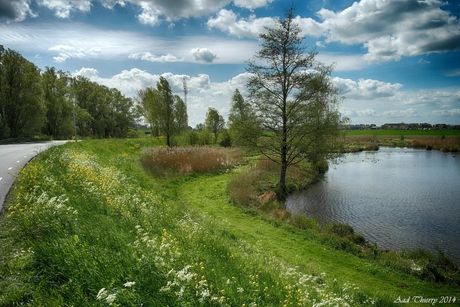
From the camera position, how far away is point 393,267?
31.8 feet

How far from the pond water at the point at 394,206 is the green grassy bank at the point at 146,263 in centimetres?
389

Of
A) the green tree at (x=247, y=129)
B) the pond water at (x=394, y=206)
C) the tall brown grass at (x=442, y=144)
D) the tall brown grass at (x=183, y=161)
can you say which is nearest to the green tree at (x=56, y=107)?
the tall brown grass at (x=183, y=161)

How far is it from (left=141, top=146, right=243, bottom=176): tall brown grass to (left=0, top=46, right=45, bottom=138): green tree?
959 inches

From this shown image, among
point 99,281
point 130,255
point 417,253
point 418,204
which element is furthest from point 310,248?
point 418,204

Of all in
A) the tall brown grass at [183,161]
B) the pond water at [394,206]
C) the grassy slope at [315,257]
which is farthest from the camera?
the tall brown grass at [183,161]

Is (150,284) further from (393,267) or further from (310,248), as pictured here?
(393,267)

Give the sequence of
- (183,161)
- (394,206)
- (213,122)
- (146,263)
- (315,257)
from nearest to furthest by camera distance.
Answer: (146,263) → (315,257) → (394,206) → (183,161) → (213,122)

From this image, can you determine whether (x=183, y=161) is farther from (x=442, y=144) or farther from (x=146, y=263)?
(x=442, y=144)

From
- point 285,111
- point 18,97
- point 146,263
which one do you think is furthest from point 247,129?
point 18,97

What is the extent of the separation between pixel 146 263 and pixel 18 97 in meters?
47.5

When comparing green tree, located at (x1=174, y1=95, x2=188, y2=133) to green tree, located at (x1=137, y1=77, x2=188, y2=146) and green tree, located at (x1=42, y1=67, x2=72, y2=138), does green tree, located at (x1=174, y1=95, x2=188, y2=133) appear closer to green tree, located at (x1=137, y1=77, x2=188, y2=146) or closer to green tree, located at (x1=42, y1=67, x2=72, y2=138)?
green tree, located at (x1=137, y1=77, x2=188, y2=146)

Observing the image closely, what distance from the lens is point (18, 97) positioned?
1543 inches

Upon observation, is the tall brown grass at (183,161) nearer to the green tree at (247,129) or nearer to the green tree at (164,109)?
the green tree at (247,129)

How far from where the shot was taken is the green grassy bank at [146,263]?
4375 millimetres
